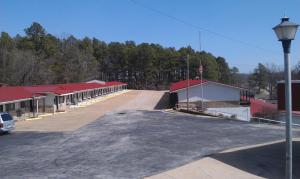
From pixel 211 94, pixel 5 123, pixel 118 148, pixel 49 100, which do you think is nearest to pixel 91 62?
pixel 211 94

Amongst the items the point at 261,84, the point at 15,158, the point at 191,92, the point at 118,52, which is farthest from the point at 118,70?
the point at 15,158

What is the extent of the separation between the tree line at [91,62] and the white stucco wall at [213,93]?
35976mm

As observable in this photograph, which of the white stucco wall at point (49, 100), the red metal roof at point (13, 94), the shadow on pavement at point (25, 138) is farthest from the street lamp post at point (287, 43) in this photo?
the white stucco wall at point (49, 100)

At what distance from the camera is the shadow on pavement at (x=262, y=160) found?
1612cm

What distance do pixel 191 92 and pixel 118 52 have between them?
280ft

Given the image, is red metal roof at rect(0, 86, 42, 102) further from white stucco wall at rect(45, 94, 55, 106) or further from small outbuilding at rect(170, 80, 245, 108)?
small outbuilding at rect(170, 80, 245, 108)

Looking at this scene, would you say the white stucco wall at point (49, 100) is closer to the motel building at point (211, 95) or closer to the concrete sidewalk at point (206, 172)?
the motel building at point (211, 95)

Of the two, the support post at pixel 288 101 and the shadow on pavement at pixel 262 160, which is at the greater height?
the support post at pixel 288 101

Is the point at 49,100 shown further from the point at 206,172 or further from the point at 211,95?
the point at 206,172

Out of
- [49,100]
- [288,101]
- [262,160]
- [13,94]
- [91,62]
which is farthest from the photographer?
[91,62]

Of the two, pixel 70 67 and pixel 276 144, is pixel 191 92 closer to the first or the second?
pixel 276 144

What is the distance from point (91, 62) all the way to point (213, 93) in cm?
6938

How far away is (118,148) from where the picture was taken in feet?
74.4

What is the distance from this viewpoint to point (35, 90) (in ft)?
171
